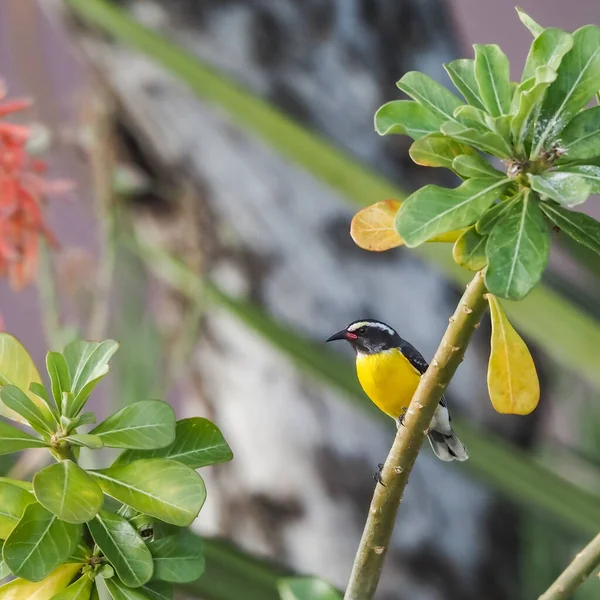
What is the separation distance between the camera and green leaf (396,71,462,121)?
0.62ft

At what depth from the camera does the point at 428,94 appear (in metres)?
0.19

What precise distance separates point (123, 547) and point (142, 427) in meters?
0.03

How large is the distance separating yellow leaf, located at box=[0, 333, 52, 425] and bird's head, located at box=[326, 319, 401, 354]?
0.31ft

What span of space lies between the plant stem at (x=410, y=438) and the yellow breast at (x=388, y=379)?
0.07m

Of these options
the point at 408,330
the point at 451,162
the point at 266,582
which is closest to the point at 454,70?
the point at 451,162

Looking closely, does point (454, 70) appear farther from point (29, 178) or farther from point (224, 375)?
point (224, 375)

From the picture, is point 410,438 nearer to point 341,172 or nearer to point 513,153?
point 513,153

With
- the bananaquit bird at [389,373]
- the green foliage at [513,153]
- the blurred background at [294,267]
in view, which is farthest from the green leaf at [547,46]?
the blurred background at [294,267]

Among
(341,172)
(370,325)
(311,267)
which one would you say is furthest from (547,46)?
(311,267)

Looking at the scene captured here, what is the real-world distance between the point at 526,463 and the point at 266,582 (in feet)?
0.56

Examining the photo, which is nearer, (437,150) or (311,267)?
(437,150)

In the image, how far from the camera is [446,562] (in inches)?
35.7

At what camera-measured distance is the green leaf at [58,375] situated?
0.22 meters

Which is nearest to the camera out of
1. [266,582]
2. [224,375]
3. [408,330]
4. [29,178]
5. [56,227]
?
[266,582]
